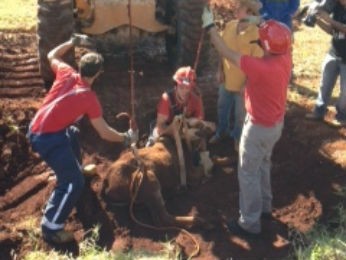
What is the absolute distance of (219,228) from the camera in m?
5.91

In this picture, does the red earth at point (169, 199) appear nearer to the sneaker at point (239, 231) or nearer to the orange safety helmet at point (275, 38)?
the sneaker at point (239, 231)

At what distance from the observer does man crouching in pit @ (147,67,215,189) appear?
6.29 metres

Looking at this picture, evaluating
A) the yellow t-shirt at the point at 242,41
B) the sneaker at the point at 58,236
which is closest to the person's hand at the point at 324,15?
the yellow t-shirt at the point at 242,41

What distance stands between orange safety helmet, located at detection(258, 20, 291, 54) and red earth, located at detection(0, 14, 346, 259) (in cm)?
181

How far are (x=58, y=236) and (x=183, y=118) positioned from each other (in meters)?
1.75

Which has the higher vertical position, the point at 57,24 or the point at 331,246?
the point at 57,24

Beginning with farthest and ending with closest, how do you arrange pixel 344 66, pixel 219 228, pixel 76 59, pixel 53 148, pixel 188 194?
pixel 76 59 → pixel 344 66 → pixel 188 194 → pixel 219 228 → pixel 53 148

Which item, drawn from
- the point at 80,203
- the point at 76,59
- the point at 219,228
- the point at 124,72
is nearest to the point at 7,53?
the point at 76,59

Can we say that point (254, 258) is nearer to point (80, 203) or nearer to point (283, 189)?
point (283, 189)

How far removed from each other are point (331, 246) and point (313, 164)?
5.15 feet

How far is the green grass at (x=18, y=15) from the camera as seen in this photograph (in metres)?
9.94

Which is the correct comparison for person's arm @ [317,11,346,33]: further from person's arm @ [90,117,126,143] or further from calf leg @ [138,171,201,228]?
person's arm @ [90,117,126,143]

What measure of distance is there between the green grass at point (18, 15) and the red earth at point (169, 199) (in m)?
1.47

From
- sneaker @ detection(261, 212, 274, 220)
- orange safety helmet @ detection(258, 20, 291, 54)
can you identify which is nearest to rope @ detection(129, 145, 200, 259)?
sneaker @ detection(261, 212, 274, 220)
